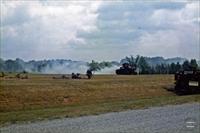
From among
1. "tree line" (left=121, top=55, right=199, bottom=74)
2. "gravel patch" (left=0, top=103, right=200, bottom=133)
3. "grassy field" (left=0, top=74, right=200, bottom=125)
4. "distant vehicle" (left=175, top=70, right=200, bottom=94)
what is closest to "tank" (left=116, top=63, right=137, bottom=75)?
"tree line" (left=121, top=55, right=199, bottom=74)

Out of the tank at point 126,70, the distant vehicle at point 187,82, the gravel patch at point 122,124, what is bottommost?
the gravel patch at point 122,124

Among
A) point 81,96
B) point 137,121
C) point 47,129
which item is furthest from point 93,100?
point 47,129

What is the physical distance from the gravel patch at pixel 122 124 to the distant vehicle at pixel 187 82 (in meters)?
19.2

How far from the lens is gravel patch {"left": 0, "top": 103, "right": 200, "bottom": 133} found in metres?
15.5

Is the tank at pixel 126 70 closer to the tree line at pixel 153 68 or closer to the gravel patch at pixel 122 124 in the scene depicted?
the tree line at pixel 153 68

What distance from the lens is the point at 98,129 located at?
1566 cm

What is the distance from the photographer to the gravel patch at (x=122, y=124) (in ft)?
51.0

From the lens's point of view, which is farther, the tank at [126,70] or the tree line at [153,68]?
the tree line at [153,68]

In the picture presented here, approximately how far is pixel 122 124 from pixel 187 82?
24829 millimetres

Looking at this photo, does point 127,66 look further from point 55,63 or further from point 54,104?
point 54,104

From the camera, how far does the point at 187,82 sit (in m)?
41.2

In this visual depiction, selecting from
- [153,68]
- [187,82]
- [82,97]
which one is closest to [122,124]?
[82,97]

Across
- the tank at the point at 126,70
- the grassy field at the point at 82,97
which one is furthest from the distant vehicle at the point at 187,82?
the tank at the point at 126,70

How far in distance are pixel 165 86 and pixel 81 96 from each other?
38.2ft
